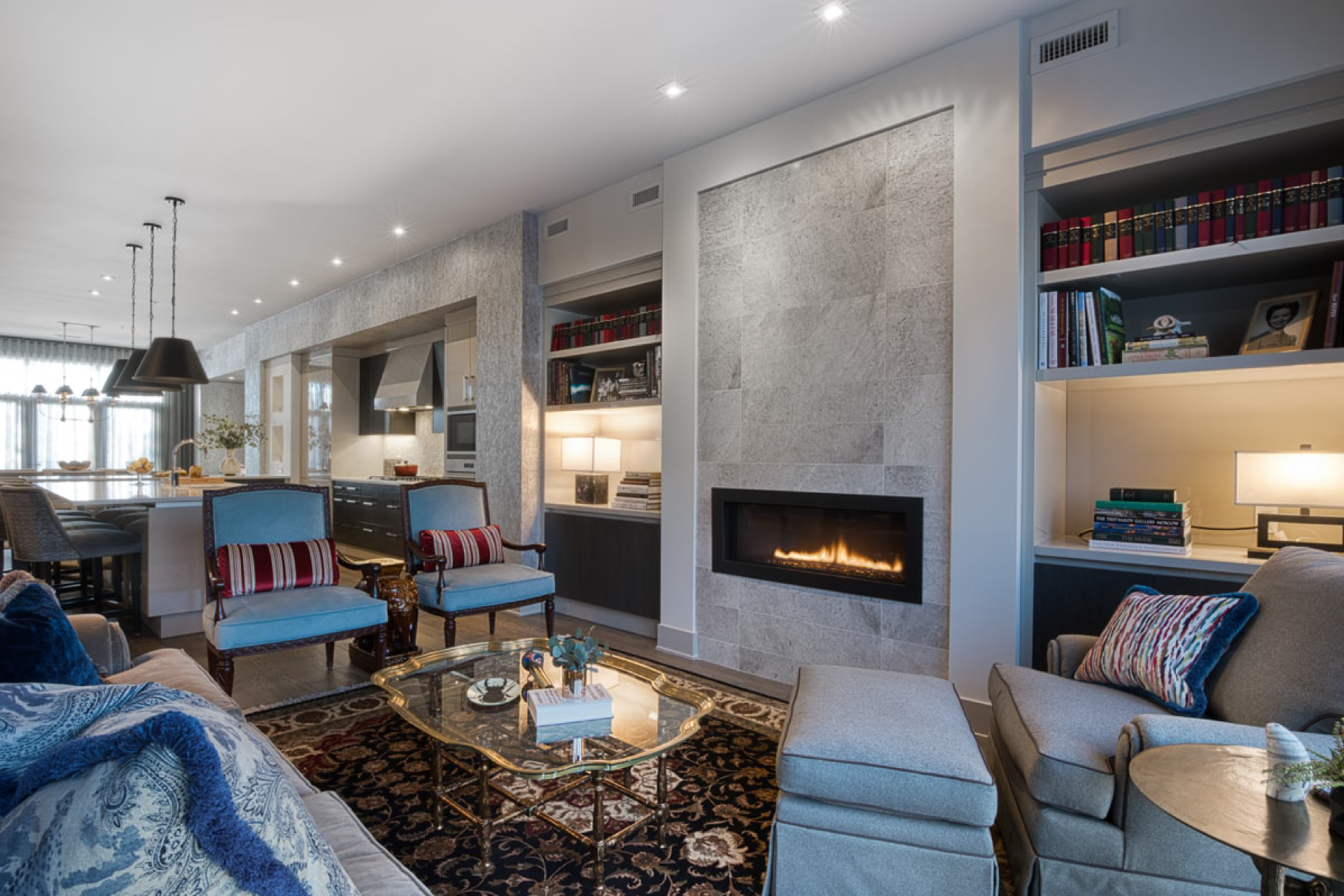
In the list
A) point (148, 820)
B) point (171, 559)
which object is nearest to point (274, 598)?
point (171, 559)

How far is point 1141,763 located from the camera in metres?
1.34

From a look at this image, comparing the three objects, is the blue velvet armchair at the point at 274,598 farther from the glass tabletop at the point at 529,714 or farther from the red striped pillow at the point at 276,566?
the glass tabletop at the point at 529,714

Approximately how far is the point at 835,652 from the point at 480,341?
11.7ft

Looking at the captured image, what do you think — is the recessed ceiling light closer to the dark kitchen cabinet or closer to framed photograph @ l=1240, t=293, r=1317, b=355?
framed photograph @ l=1240, t=293, r=1317, b=355

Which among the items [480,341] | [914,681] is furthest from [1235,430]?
[480,341]

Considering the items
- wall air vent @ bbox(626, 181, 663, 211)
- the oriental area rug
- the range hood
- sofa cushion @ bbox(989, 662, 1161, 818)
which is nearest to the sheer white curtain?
the range hood

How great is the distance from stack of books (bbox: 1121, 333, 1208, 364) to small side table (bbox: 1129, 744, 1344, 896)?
1.59 m

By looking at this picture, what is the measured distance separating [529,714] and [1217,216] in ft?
9.57

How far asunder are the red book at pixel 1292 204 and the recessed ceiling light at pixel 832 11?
1.67 meters

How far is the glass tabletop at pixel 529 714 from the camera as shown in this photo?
1.77m

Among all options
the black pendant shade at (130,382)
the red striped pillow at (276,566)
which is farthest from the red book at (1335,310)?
the black pendant shade at (130,382)

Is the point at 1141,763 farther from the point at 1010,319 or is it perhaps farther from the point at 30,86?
the point at 30,86

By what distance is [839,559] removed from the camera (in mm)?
3361

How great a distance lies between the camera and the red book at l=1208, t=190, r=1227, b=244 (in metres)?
2.41
